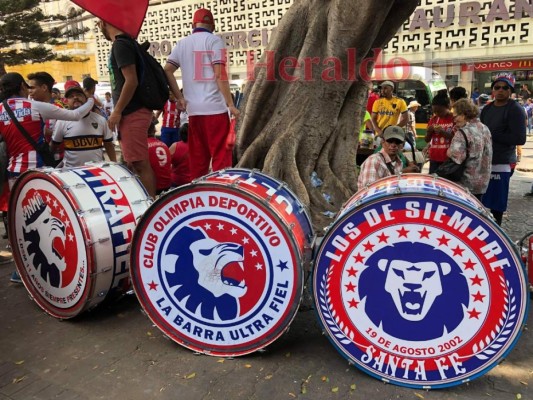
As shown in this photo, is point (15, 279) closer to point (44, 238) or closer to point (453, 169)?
point (44, 238)

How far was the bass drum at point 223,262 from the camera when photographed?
2.75 metres

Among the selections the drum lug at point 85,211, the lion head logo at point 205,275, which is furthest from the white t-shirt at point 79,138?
the lion head logo at point 205,275

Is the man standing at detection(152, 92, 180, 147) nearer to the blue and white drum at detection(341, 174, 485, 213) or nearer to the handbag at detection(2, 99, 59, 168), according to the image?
the handbag at detection(2, 99, 59, 168)

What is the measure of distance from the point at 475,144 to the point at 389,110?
429cm

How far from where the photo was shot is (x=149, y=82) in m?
4.23

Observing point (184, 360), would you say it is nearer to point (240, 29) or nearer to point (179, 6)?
point (240, 29)

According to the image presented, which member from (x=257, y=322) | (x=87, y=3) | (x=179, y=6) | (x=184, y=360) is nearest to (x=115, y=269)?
(x=184, y=360)

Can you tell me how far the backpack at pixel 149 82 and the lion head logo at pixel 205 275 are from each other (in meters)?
1.85

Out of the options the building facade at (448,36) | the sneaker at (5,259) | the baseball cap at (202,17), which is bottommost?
the sneaker at (5,259)

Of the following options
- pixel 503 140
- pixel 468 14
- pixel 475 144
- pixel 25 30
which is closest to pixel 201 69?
pixel 475 144

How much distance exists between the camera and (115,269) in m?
3.33

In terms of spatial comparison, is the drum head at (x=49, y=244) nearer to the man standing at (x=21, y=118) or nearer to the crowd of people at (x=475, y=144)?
the man standing at (x=21, y=118)

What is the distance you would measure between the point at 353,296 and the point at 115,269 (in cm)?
172

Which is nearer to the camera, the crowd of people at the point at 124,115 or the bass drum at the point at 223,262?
the bass drum at the point at 223,262
